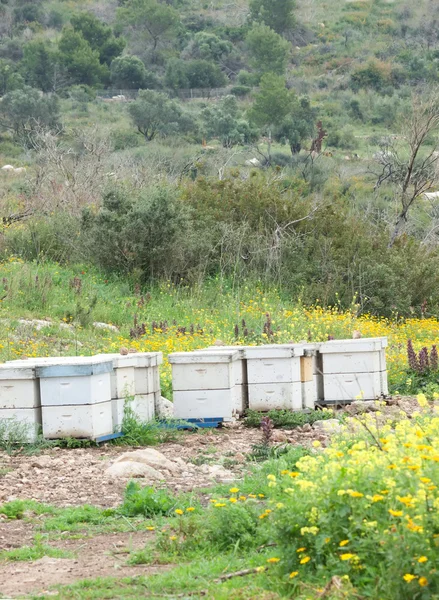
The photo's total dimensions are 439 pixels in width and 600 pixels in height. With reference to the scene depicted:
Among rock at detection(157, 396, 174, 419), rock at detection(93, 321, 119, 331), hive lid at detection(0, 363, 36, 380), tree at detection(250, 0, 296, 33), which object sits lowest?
rock at detection(157, 396, 174, 419)

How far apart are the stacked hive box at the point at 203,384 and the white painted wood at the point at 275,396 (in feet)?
1.51

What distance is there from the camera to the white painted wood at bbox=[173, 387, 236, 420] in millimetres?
9367

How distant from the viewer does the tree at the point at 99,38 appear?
67.5 meters

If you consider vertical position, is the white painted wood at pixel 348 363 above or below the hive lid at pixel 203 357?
below

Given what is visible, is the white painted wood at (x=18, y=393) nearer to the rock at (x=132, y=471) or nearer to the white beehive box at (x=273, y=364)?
the rock at (x=132, y=471)

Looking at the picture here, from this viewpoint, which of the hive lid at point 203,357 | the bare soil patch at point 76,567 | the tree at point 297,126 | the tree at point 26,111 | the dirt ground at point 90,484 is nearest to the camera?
the bare soil patch at point 76,567

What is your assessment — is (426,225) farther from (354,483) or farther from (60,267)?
(354,483)

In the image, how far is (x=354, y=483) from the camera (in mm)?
4359

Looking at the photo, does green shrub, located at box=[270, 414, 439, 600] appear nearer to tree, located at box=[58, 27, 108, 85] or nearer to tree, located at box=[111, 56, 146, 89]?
tree, located at box=[58, 27, 108, 85]

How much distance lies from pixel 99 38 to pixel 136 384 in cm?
6294

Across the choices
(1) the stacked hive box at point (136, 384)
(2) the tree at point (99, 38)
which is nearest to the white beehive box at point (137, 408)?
(1) the stacked hive box at point (136, 384)

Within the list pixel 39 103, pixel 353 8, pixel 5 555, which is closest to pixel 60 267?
pixel 5 555

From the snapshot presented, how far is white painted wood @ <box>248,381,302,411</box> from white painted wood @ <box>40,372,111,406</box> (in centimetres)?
199

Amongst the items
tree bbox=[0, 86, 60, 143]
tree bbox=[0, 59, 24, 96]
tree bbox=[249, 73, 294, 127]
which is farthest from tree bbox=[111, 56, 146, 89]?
tree bbox=[249, 73, 294, 127]
